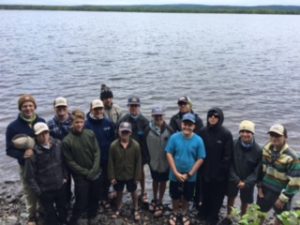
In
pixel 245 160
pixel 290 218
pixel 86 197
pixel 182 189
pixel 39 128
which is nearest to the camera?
pixel 290 218

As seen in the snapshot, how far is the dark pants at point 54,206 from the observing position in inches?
306

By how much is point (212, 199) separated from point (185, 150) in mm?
1453

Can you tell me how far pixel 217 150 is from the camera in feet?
26.5

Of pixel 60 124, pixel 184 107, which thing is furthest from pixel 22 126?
pixel 184 107

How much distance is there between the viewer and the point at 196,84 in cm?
2489

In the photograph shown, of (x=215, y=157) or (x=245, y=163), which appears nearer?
(x=245, y=163)

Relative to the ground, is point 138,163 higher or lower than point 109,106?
lower

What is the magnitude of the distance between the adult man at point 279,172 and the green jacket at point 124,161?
2557 mm

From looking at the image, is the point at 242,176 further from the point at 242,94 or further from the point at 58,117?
the point at 242,94

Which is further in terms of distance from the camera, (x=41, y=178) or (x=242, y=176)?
(x=242, y=176)

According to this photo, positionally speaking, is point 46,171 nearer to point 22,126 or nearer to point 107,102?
point 22,126

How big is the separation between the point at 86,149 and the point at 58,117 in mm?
902

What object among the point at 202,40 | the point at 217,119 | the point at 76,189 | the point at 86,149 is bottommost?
the point at 76,189

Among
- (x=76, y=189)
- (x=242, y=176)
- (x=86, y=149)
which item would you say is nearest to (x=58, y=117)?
(x=86, y=149)
